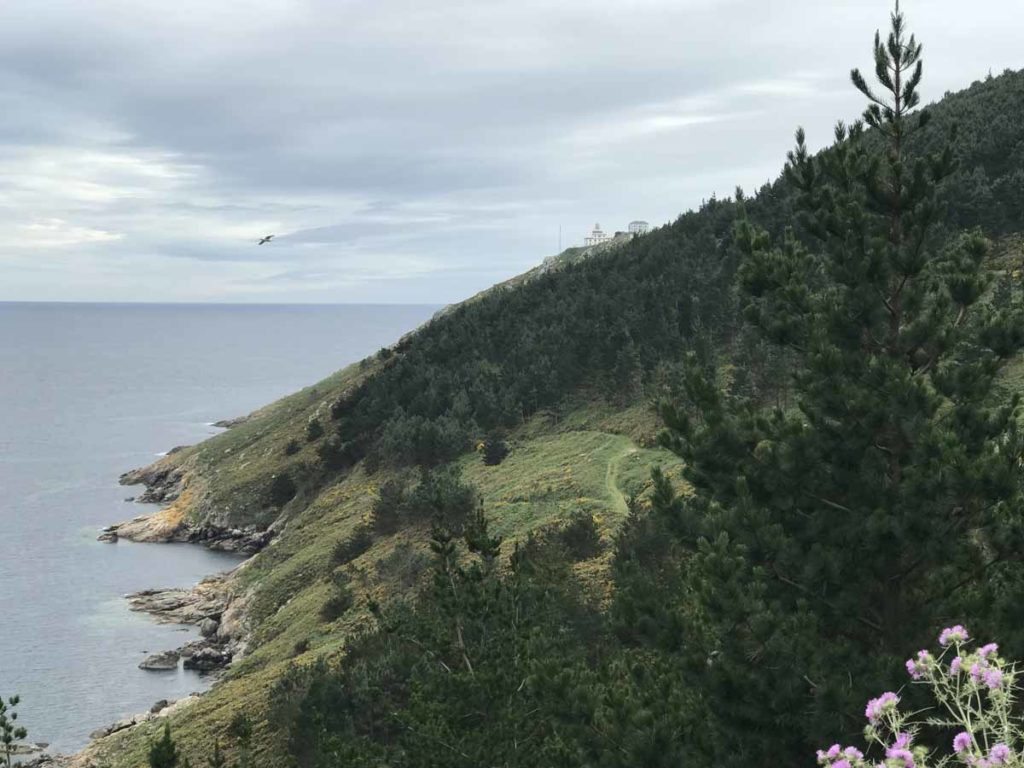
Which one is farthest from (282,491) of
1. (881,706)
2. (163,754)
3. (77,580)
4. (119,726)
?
(881,706)

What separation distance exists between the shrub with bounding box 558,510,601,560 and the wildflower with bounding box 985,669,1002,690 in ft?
93.2

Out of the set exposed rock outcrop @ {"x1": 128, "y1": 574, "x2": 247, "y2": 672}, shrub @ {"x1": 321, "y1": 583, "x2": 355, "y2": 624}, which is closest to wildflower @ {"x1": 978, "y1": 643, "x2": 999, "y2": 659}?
shrub @ {"x1": 321, "y1": 583, "x2": 355, "y2": 624}

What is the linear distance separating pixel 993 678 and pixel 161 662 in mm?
47787

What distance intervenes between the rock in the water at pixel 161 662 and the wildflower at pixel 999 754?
4737 cm

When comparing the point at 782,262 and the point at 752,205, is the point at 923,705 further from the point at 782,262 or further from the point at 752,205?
the point at 752,205

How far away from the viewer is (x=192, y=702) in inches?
1522

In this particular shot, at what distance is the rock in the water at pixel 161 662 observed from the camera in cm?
4628

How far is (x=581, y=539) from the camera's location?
34.7 meters

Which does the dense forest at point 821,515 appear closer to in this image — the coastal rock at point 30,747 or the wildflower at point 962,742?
the wildflower at point 962,742

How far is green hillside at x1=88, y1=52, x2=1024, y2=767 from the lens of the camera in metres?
19.7

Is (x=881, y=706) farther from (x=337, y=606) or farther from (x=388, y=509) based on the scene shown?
(x=388, y=509)

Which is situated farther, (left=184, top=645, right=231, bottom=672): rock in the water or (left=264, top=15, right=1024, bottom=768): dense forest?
(left=184, top=645, right=231, bottom=672): rock in the water

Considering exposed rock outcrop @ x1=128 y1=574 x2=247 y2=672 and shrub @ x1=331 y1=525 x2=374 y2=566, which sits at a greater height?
shrub @ x1=331 y1=525 x2=374 y2=566

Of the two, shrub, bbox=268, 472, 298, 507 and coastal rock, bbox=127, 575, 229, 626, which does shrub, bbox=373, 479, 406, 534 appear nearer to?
coastal rock, bbox=127, 575, 229, 626
